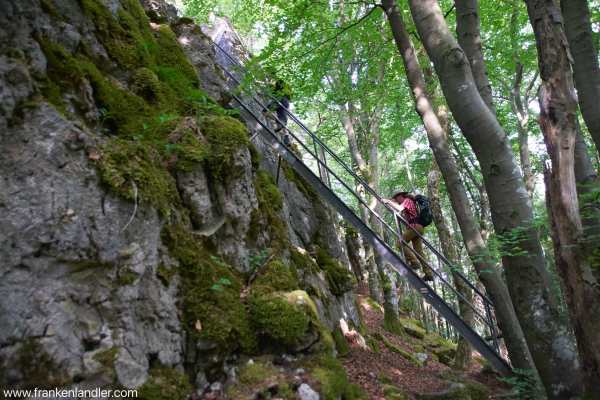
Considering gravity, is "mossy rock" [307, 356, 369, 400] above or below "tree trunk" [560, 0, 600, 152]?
below

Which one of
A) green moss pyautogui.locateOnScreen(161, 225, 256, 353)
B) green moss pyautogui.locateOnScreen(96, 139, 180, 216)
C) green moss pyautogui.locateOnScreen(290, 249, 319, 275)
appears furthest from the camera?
green moss pyautogui.locateOnScreen(290, 249, 319, 275)

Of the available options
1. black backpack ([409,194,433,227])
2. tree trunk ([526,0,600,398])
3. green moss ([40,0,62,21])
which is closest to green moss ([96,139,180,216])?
green moss ([40,0,62,21])

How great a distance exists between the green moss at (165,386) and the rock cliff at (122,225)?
2 centimetres

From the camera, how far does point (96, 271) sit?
3195mm

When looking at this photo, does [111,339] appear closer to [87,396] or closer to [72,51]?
[87,396]

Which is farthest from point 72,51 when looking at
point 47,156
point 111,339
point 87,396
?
point 87,396

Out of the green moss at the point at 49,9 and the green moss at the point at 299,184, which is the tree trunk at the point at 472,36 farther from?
the green moss at the point at 49,9

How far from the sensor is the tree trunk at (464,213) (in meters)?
4.70

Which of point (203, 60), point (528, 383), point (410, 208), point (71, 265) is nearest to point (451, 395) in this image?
point (528, 383)

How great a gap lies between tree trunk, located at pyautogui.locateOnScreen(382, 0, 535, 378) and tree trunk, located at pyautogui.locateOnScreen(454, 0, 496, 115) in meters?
0.81

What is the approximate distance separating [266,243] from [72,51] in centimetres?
357

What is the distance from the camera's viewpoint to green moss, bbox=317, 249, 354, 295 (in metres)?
7.25

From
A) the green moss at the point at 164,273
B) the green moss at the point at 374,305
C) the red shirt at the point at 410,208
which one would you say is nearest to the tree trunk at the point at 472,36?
the red shirt at the point at 410,208

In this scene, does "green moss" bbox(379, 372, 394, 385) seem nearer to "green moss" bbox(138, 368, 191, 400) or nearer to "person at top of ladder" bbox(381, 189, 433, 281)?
"person at top of ladder" bbox(381, 189, 433, 281)
